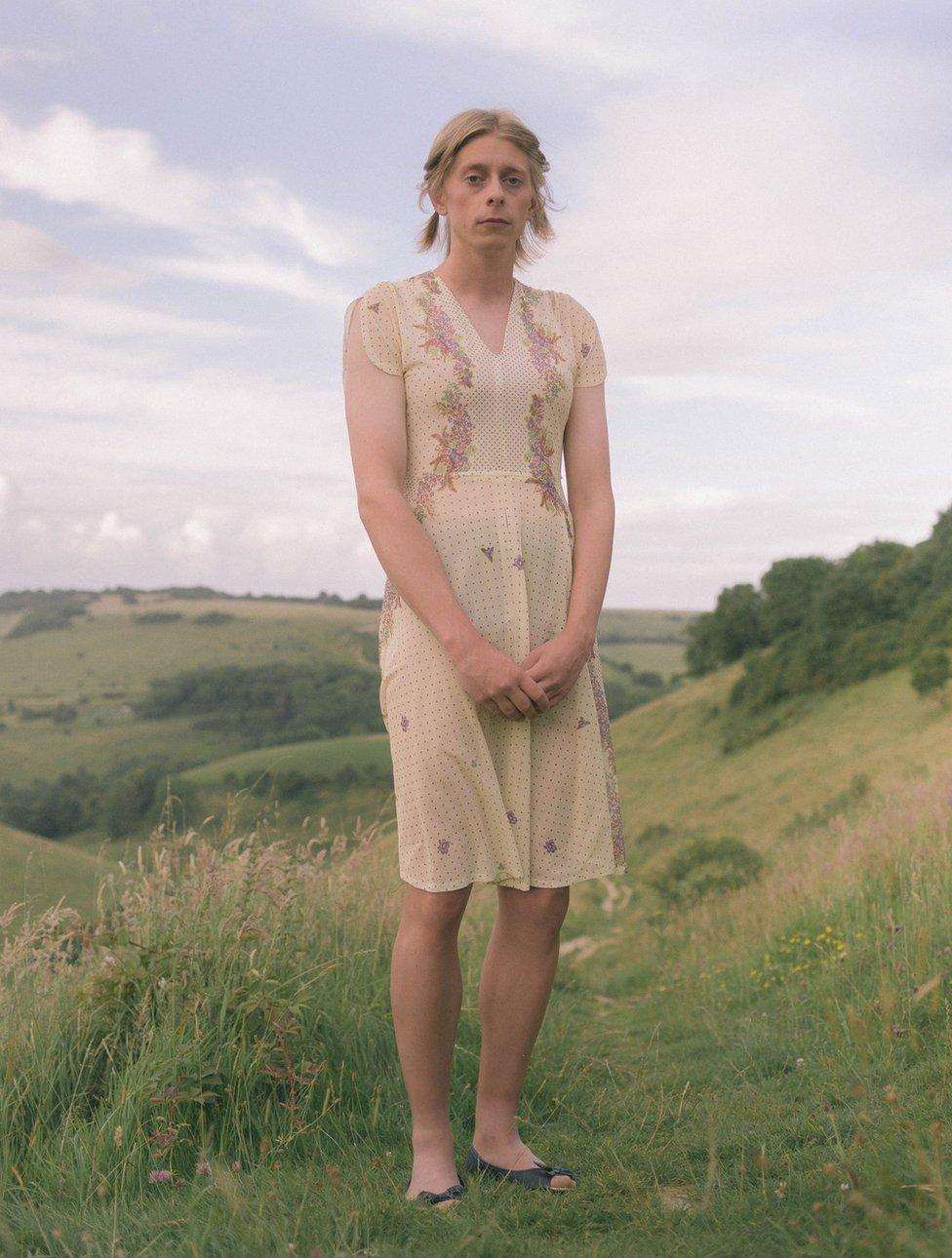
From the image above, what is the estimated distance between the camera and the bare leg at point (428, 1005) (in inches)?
106

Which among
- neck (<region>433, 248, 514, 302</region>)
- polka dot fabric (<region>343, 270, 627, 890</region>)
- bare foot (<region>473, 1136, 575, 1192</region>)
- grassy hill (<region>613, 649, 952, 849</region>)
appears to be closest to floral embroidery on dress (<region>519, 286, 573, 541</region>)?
polka dot fabric (<region>343, 270, 627, 890</region>)

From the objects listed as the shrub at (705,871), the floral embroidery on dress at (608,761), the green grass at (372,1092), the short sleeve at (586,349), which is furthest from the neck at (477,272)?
the shrub at (705,871)

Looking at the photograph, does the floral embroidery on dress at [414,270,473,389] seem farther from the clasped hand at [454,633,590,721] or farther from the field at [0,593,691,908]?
the field at [0,593,691,908]

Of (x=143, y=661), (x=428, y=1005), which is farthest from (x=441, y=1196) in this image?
(x=143, y=661)

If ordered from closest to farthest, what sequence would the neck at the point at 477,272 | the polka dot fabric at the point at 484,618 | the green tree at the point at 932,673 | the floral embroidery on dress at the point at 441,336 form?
the polka dot fabric at the point at 484,618, the floral embroidery on dress at the point at 441,336, the neck at the point at 477,272, the green tree at the point at 932,673

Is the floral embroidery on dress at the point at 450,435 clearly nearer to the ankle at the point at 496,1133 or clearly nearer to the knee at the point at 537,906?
the knee at the point at 537,906

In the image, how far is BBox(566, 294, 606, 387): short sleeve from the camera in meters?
3.02

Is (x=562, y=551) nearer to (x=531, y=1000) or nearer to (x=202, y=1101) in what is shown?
(x=531, y=1000)

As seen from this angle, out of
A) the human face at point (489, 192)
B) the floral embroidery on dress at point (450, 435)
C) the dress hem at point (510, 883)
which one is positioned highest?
the human face at point (489, 192)

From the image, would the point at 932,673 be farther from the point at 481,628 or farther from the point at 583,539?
the point at 481,628

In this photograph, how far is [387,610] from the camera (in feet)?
9.43

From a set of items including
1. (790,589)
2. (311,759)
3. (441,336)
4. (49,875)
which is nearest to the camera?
(441,336)

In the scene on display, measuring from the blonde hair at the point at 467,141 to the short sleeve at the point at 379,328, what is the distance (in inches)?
12.8

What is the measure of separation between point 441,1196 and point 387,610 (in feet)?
4.56
